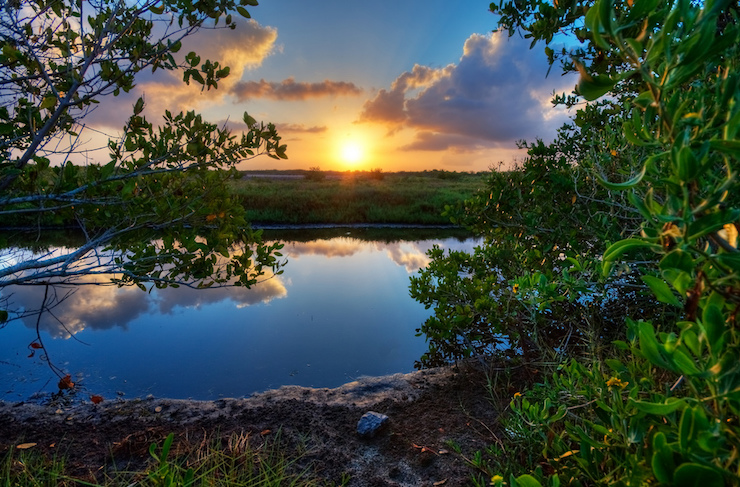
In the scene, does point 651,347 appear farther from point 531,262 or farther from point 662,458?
point 531,262

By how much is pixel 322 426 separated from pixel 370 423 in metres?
0.38

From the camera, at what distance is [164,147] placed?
267 centimetres

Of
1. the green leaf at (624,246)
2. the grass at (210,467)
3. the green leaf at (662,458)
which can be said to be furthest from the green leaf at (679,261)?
the grass at (210,467)

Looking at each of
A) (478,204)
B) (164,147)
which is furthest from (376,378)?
(164,147)

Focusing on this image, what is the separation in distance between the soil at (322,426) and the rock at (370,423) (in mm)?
41

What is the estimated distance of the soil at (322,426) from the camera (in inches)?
99.0

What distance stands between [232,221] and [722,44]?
2.87m

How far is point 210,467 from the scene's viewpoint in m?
2.37

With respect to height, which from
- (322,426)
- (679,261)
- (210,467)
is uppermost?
(679,261)

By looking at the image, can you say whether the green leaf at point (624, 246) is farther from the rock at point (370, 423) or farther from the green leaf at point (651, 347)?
the rock at point (370, 423)

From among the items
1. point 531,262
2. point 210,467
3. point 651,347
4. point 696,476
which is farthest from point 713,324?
point 531,262

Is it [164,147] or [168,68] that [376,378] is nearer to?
[164,147]

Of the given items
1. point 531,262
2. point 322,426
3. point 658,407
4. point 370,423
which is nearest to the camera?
point 658,407

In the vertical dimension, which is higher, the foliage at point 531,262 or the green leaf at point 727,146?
the green leaf at point 727,146
